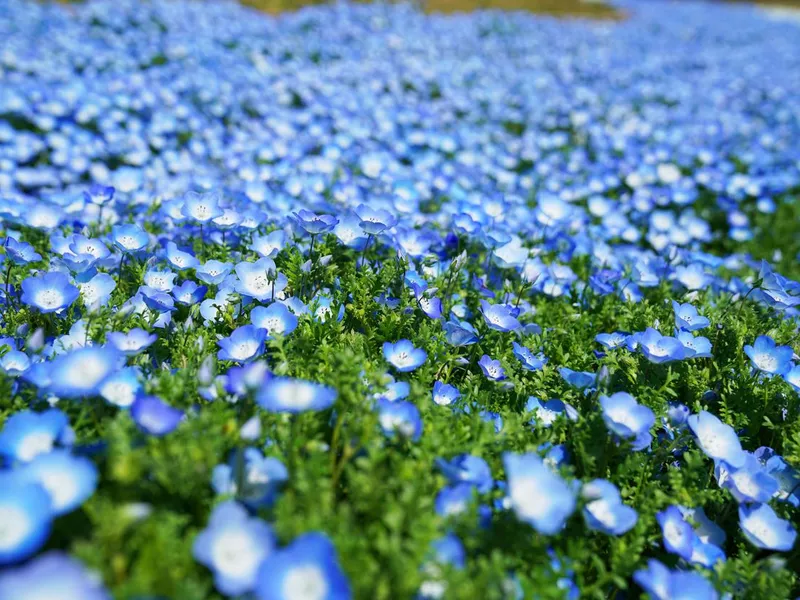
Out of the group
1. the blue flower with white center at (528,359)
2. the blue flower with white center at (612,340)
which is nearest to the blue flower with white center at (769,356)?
the blue flower with white center at (612,340)

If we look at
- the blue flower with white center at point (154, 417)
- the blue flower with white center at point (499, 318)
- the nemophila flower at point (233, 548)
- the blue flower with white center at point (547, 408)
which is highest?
the blue flower with white center at point (154, 417)

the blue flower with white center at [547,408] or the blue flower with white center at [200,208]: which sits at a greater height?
the blue flower with white center at [200,208]

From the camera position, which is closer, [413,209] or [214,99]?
[413,209]

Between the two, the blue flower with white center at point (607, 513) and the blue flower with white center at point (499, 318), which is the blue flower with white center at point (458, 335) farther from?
the blue flower with white center at point (607, 513)

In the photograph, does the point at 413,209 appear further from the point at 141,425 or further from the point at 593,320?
the point at 141,425

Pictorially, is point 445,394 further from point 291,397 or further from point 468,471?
point 291,397

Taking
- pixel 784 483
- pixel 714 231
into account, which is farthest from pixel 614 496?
pixel 714 231
